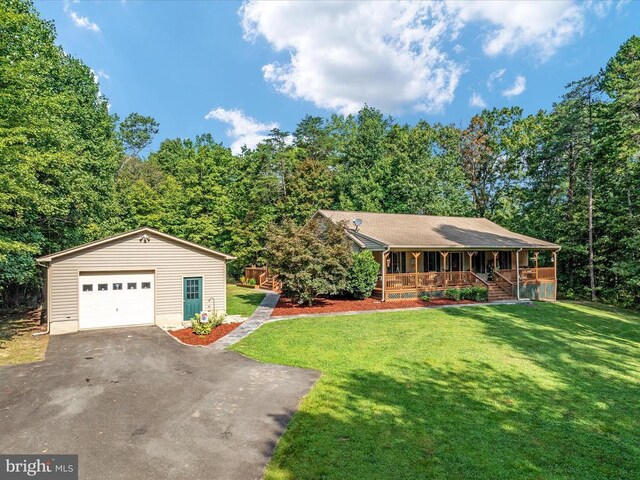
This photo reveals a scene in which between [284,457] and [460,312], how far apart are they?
1294 centimetres

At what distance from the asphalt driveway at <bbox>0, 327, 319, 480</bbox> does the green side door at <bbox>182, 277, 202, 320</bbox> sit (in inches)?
161

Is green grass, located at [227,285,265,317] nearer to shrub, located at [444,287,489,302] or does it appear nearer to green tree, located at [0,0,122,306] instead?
green tree, located at [0,0,122,306]

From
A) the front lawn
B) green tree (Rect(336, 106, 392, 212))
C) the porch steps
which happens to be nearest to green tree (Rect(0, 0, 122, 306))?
the front lawn

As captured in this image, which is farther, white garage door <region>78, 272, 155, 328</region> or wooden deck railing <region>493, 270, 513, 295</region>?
wooden deck railing <region>493, 270, 513, 295</region>

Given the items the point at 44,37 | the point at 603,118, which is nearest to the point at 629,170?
the point at 603,118

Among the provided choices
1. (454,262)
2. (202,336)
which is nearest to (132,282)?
(202,336)

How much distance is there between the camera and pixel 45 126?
1437 centimetres

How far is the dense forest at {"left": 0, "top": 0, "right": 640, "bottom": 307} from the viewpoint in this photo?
15688 millimetres

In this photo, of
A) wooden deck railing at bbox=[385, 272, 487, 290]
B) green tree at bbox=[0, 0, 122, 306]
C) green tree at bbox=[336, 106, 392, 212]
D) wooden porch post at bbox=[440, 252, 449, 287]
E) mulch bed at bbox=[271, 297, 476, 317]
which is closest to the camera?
green tree at bbox=[0, 0, 122, 306]

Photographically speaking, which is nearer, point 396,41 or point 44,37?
point 44,37

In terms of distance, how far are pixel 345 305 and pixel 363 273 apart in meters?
2.20

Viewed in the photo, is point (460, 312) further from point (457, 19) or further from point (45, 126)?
point (45, 126)

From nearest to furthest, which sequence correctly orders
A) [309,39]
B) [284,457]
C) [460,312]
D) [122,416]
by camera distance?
[284,457]
[122,416]
[460,312]
[309,39]

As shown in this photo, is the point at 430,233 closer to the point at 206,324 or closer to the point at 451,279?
the point at 451,279
